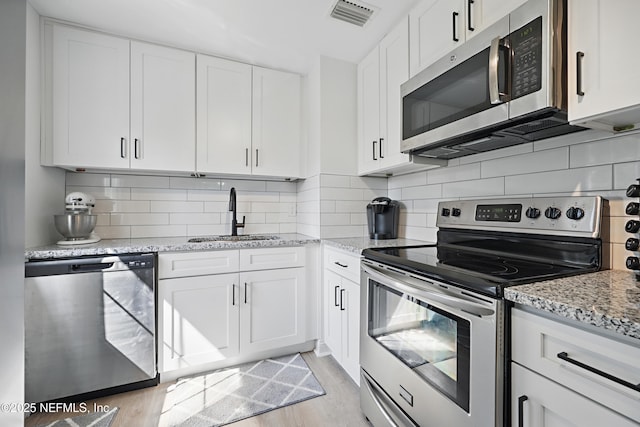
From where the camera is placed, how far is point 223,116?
226 cm

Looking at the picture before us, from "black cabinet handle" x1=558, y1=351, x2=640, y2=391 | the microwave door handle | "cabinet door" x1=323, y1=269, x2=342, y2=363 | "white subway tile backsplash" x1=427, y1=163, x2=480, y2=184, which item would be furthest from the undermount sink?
"black cabinet handle" x1=558, y1=351, x2=640, y2=391

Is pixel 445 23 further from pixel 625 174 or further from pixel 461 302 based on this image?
pixel 461 302

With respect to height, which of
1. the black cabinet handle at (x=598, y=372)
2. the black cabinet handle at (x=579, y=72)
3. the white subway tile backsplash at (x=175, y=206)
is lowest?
the black cabinet handle at (x=598, y=372)

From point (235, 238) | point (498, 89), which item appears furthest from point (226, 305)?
point (498, 89)

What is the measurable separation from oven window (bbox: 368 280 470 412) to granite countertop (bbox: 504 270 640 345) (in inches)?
9.6

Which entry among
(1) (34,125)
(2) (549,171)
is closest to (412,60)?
(2) (549,171)

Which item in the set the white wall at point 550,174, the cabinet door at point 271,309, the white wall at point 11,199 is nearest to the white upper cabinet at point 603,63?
the white wall at point 550,174

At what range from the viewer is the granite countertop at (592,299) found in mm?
604

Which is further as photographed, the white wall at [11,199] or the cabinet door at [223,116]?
the cabinet door at [223,116]

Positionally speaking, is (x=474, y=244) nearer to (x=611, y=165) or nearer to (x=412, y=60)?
(x=611, y=165)

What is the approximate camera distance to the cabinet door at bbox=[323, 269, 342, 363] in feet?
6.29

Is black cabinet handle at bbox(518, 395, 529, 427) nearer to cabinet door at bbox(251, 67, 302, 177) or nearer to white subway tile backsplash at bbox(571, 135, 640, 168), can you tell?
white subway tile backsplash at bbox(571, 135, 640, 168)

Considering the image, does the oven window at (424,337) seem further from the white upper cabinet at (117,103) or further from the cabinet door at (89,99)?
the cabinet door at (89,99)

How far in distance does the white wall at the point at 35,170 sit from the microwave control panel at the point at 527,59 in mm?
2534
